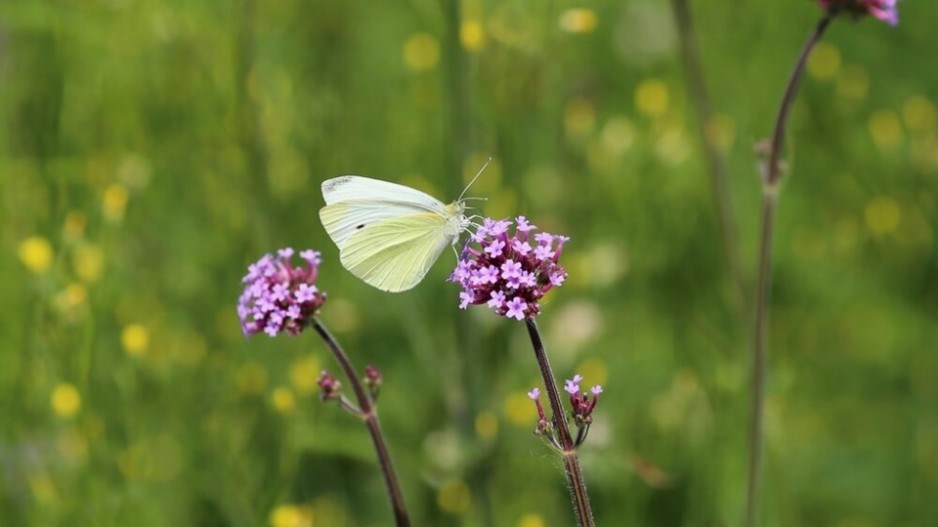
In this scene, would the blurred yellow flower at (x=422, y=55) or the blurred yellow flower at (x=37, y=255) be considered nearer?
the blurred yellow flower at (x=37, y=255)

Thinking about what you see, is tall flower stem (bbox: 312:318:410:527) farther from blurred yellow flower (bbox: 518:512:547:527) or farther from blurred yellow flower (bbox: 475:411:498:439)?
blurred yellow flower (bbox: 518:512:547:527)

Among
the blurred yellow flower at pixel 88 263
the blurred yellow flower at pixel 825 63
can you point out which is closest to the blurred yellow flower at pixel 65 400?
the blurred yellow flower at pixel 88 263

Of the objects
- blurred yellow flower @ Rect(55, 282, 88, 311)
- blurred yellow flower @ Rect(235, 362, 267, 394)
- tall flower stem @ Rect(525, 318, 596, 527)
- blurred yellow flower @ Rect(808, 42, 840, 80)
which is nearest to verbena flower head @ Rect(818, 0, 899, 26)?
tall flower stem @ Rect(525, 318, 596, 527)

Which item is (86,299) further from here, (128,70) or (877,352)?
(877,352)

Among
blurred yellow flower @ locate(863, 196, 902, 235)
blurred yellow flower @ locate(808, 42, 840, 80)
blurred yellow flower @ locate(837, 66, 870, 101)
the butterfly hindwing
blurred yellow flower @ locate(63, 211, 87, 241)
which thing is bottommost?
the butterfly hindwing

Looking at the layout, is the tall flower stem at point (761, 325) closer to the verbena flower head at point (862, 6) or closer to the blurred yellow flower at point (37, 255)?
the verbena flower head at point (862, 6)

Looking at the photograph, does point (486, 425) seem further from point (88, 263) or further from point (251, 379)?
point (88, 263)

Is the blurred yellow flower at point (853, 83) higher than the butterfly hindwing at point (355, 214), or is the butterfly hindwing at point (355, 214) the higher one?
the blurred yellow flower at point (853, 83)
